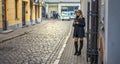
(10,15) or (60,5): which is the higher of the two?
(60,5)

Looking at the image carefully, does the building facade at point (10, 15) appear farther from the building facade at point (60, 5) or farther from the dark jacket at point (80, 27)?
the building facade at point (60, 5)

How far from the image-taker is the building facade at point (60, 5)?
79.3m

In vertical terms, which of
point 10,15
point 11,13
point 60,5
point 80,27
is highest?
point 60,5

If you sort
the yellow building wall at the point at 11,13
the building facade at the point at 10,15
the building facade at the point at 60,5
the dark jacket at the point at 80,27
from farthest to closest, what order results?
the building facade at the point at 60,5 → the yellow building wall at the point at 11,13 → the building facade at the point at 10,15 → the dark jacket at the point at 80,27

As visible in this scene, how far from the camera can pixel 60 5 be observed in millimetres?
80062

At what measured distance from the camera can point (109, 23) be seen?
7.73 metres

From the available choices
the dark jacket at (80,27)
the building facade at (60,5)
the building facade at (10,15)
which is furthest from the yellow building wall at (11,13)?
the building facade at (60,5)

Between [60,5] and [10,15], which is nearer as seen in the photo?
[10,15]

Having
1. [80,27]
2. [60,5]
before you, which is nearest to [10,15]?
[80,27]

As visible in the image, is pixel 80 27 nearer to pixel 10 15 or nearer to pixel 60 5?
pixel 10 15

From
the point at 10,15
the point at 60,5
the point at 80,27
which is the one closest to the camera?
the point at 80,27

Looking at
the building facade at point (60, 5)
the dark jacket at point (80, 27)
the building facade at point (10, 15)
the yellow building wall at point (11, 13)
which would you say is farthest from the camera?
the building facade at point (60, 5)

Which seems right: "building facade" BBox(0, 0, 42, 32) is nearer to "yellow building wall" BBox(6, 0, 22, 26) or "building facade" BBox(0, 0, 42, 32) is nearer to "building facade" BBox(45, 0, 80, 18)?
"yellow building wall" BBox(6, 0, 22, 26)

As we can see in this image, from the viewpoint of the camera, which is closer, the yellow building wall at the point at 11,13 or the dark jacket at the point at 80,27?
the dark jacket at the point at 80,27
